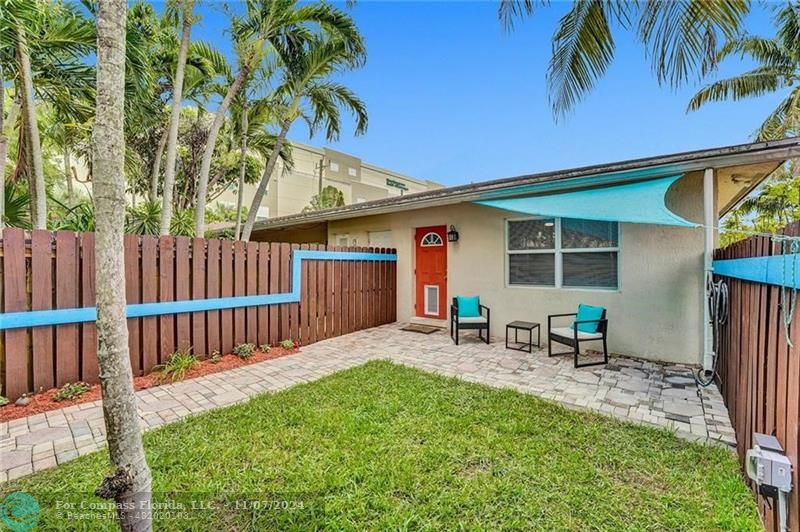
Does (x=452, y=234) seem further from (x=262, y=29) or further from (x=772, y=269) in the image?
(x=772, y=269)

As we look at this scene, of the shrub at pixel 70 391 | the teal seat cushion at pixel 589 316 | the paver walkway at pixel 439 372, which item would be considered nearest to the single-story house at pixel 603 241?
the teal seat cushion at pixel 589 316

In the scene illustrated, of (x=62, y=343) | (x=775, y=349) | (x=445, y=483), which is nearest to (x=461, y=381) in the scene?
(x=445, y=483)

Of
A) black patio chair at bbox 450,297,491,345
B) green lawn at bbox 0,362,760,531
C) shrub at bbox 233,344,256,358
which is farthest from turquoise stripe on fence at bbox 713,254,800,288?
shrub at bbox 233,344,256,358

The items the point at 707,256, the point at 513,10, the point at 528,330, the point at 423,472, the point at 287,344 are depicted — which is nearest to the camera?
the point at 423,472

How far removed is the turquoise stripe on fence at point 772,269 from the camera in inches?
Answer: 67.3

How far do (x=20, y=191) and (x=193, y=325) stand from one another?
4.35m

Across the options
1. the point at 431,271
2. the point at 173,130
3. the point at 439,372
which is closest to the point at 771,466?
the point at 439,372

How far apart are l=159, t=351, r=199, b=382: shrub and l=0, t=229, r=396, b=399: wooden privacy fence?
0.11 metres

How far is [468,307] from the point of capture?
761cm

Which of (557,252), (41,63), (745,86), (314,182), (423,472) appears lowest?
(423,472)

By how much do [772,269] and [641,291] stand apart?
4607 mm

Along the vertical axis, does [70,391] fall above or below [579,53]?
below

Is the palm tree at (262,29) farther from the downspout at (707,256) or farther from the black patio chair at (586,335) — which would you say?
the downspout at (707,256)

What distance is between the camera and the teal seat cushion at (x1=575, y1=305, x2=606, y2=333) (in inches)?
234
